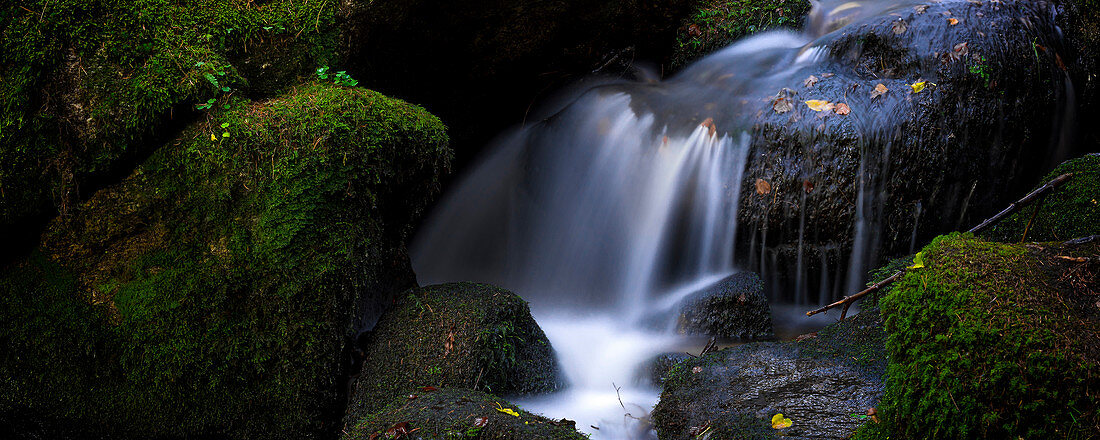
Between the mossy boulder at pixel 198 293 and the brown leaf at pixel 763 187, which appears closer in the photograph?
the mossy boulder at pixel 198 293

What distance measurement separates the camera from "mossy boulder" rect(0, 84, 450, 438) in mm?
3287

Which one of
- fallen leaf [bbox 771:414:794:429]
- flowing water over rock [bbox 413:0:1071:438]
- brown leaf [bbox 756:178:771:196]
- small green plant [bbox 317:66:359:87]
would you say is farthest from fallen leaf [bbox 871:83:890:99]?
small green plant [bbox 317:66:359:87]

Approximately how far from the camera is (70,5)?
10.9 feet

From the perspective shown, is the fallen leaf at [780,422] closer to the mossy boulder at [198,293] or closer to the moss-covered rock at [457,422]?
the moss-covered rock at [457,422]

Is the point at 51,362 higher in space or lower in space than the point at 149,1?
lower

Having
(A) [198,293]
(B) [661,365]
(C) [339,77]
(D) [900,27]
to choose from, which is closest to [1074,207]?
(B) [661,365]

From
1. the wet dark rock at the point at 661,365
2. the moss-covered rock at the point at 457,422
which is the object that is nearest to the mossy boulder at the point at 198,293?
the moss-covered rock at the point at 457,422

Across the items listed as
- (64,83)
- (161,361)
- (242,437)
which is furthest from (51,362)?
(64,83)

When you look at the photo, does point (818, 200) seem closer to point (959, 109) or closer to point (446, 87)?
point (959, 109)

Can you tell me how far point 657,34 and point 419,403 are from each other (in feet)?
15.7

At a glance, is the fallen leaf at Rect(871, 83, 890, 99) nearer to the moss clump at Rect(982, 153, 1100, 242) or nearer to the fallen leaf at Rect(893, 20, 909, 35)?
the fallen leaf at Rect(893, 20, 909, 35)

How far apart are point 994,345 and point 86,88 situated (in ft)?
13.7

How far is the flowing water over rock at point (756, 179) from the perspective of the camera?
4.40m

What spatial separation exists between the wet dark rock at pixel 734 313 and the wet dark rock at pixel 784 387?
827 millimetres
